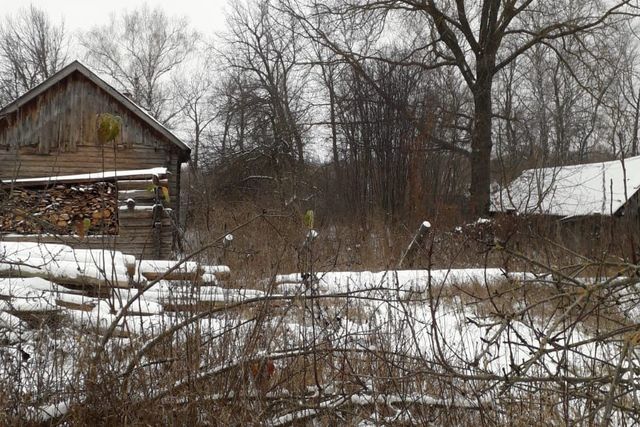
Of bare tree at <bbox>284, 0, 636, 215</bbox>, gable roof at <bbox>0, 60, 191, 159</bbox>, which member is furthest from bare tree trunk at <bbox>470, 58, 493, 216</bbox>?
gable roof at <bbox>0, 60, 191, 159</bbox>

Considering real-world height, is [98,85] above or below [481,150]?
above

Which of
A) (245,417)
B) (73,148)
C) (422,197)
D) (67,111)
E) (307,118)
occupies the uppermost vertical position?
(307,118)

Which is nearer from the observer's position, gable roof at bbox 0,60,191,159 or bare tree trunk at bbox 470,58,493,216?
gable roof at bbox 0,60,191,159

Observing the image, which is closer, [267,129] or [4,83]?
[267,129]

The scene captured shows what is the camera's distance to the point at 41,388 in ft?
10.9

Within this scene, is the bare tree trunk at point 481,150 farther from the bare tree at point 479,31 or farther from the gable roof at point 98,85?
the gable roof at point 98,85

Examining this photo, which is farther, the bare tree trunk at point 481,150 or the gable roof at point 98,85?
the bare tree trunk at point 481,150

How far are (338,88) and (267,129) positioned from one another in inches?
336

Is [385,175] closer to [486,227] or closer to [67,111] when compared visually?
[486,227]

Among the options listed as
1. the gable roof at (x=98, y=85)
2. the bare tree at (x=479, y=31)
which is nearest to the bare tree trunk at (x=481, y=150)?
the bare tree at (x=479, y=31)

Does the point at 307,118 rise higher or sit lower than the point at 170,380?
higher

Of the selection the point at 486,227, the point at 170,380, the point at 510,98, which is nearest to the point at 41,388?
the point at 170,380

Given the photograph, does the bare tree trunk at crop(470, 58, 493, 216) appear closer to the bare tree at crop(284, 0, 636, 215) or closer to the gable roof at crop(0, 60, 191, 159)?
the bare tree at crop(284, 0, 636, 215)

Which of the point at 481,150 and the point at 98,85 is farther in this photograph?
the point at 481,150
